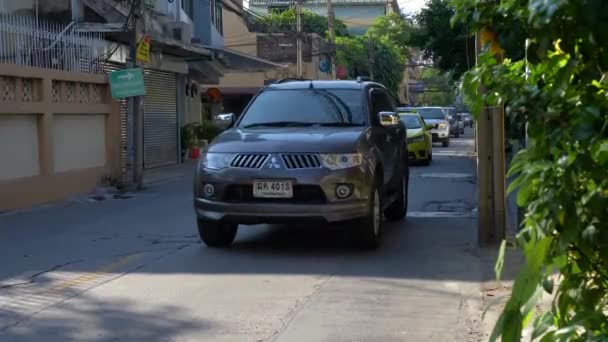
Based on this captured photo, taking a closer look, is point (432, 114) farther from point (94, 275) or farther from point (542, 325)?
point (542, 325)

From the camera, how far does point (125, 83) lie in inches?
626

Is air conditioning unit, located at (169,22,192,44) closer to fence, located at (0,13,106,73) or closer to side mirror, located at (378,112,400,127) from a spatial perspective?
fence, located at (0,13,106,73)

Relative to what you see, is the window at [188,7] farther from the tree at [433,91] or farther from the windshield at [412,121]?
the tree at [433,91]

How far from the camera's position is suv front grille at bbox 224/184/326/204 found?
26.8 feet

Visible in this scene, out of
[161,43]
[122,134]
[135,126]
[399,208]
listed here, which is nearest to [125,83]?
[135,126]

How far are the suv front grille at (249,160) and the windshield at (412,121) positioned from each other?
14.3 m

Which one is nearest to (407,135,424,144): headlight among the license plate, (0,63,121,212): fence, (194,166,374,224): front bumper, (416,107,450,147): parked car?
(0,63,121,212): fence

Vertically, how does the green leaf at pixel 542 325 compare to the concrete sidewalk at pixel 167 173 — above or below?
above

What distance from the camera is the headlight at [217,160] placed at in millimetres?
8375

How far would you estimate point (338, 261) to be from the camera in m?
8.26

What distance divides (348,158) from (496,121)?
1.64 metres

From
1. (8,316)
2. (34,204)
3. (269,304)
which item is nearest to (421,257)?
(269,304)

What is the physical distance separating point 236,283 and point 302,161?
1.55m

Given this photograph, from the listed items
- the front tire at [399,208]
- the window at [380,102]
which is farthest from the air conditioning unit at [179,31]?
the front tire at [399,208]
